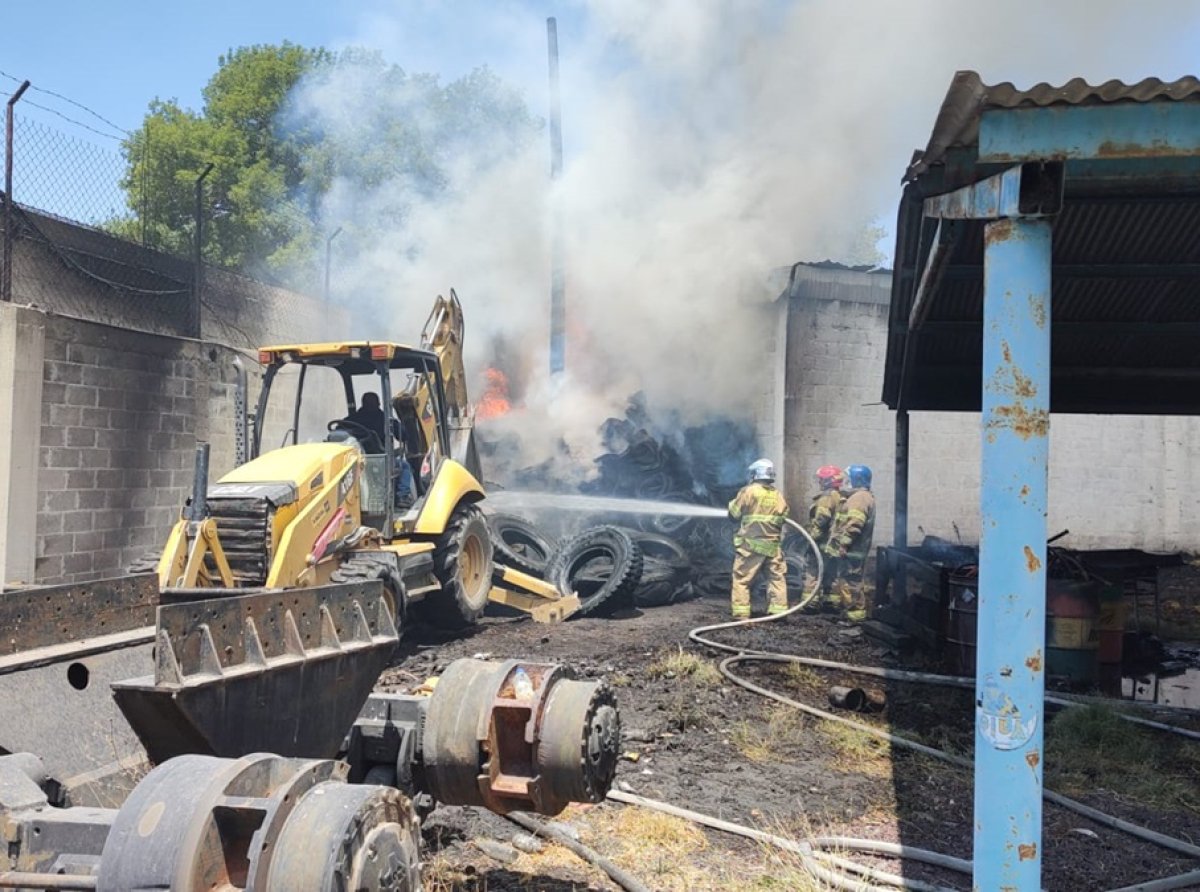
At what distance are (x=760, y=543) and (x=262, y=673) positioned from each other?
824 centimetres

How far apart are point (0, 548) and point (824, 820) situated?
270 inches

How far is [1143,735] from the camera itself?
638 centimetres

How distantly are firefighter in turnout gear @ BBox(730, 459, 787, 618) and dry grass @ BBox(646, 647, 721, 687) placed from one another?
2754mm

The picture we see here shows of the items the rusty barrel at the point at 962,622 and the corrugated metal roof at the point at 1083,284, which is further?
the rusty barrel at the point at 962,622

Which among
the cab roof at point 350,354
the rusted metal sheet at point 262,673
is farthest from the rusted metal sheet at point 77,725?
the cab roof at point 350,354

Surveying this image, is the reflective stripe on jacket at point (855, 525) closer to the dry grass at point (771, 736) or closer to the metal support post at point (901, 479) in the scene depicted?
the metal support post at point (901, 479)

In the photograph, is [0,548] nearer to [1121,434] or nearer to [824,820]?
[824,820]

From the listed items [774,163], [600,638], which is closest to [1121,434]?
[774,163]

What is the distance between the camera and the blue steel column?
3463mm

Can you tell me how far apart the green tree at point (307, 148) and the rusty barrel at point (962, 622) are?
19.8m

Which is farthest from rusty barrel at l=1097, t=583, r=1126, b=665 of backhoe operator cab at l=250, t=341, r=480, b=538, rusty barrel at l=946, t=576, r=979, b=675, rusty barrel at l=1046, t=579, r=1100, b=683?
backhoe operator cab at l=250, t=341, r=480, b=538

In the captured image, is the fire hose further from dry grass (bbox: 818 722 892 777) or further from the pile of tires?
the pile of tires

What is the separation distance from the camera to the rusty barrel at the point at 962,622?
784cm

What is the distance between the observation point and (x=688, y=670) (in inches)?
309
